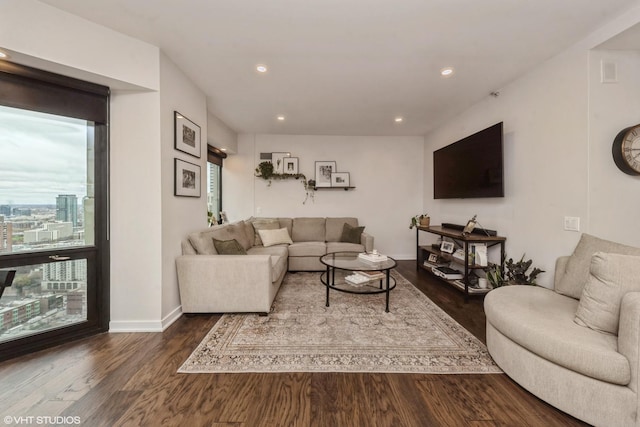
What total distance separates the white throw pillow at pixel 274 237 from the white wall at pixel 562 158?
310cm

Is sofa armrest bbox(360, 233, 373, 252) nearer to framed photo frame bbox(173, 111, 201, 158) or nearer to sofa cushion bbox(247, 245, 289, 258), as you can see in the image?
sofa cushion bbox(247, 245, 289, 258)

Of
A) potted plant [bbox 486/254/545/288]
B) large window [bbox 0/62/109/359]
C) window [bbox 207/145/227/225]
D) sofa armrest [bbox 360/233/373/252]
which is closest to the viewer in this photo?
large window [bbox 0/62/109/359]

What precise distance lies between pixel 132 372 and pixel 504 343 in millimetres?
2581

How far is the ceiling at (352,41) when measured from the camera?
5.59ft

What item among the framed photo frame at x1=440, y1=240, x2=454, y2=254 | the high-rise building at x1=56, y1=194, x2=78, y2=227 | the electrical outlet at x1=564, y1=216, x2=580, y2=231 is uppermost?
the high-rise building at x1=56, y1=194, x2=78, y2=227

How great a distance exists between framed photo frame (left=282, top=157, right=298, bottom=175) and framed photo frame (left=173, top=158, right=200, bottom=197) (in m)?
2.08

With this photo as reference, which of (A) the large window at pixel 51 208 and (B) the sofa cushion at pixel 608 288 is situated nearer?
(B) the sofa cushion at pixel 608 288

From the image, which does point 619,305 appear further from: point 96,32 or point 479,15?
point 96,32

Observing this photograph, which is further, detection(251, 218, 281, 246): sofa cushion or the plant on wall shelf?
the plant on wall shelf

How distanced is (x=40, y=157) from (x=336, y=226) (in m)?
3.79

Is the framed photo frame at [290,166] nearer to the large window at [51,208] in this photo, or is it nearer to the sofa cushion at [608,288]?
the large window at [51,208]

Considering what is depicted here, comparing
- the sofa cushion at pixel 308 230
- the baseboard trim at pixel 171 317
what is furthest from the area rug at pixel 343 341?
the sofa cushion at pixel 308 230

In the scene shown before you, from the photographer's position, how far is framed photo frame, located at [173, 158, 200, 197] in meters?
2.44

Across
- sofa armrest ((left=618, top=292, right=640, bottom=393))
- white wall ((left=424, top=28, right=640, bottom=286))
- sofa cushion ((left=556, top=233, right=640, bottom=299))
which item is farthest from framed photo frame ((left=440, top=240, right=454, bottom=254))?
sofa armrest ((left=618, top=292, right=640, bottom=393))
